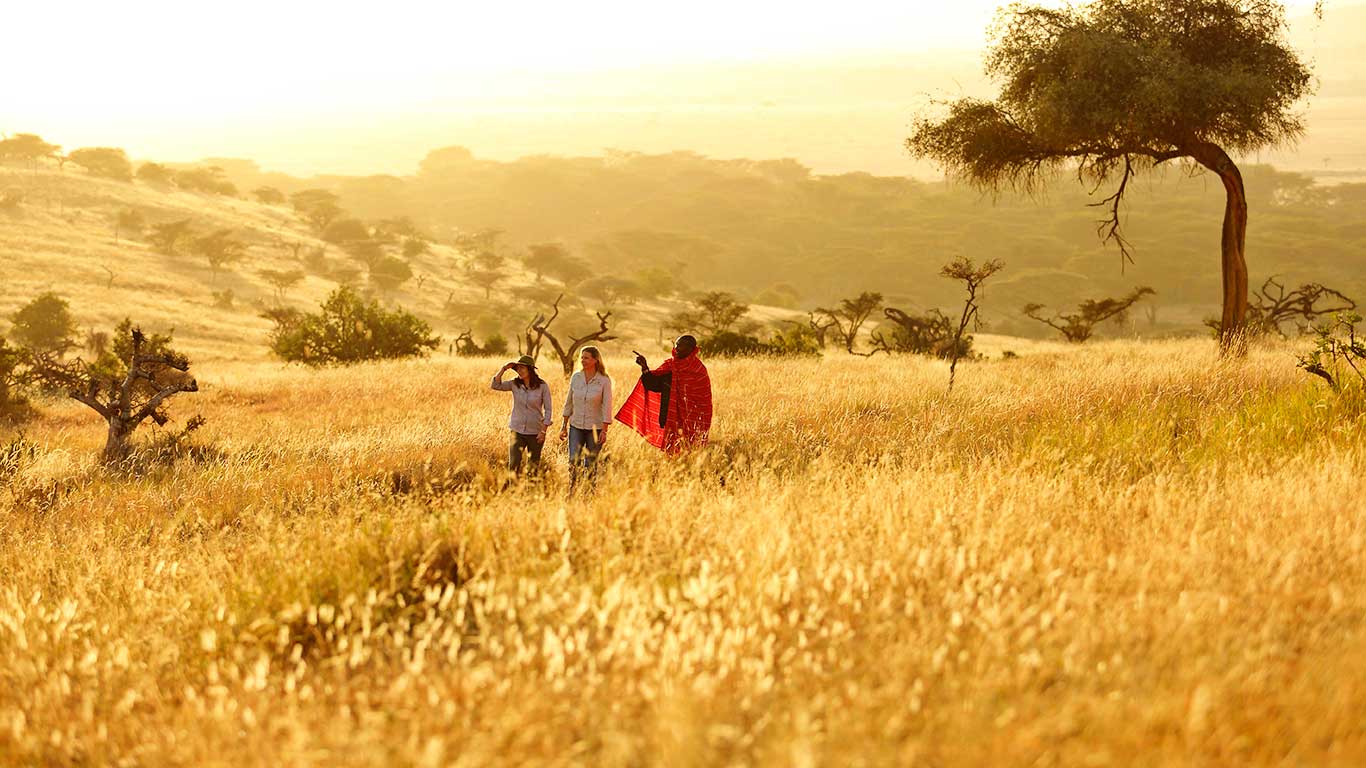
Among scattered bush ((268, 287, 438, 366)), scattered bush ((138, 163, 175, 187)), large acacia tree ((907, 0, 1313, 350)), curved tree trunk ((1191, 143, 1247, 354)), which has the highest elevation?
scattered bush ((138, 163, 175, 187))

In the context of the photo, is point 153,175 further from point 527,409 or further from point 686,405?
point 686,405

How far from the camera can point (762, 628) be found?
322 cm

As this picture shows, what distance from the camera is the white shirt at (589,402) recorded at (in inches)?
344

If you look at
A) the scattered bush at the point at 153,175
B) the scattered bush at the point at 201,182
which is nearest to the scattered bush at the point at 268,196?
the scattered bush at the point at 201,182

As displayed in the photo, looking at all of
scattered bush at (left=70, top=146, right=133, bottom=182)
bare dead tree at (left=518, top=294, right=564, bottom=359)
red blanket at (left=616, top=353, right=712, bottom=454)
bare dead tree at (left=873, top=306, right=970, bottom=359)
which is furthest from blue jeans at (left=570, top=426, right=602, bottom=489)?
scattered bush at (left=70, top=146, right=133, bottom=182)

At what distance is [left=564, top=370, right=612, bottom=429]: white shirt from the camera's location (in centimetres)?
875

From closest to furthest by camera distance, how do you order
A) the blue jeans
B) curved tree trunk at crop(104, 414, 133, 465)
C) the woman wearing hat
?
1. the blue jeans
2. the woman wearing hat
3. curved tree trunk at crop(104, 414, 133, 465)

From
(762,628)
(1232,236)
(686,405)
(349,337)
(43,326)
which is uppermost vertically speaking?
(1232,236)

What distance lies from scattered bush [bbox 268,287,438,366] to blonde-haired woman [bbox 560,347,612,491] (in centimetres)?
2090

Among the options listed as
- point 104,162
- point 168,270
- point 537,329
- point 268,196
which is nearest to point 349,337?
point 537,329

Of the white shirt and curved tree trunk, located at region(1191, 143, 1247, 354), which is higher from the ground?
curved tree trunk, located at region(1191, 143, 1247, 354)

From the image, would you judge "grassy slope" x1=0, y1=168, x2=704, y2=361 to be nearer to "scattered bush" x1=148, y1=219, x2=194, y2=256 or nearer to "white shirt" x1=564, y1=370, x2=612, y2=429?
"scattered bush" x1=148, y1=219, x2=194, y2=256

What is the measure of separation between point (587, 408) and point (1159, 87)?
1104 centimetres

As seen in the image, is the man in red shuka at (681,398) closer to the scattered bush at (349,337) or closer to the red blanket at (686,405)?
the red blanket at (686,405)
